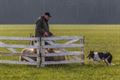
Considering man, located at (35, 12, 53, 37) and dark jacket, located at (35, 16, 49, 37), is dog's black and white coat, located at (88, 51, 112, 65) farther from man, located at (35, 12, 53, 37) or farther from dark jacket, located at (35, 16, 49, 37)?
dark jacket, located at (35, 16, 49, 37)

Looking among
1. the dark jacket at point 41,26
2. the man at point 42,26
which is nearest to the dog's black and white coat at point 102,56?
the man at point 42,26

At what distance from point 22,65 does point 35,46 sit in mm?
1559

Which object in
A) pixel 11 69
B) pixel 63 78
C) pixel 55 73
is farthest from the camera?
pixel 11 69

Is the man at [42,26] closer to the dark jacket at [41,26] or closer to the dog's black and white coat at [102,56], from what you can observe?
the dark jacket at [41,26]

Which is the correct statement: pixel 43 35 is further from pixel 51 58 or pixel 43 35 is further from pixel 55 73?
pixel 55 73

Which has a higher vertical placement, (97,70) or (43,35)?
(43,35)

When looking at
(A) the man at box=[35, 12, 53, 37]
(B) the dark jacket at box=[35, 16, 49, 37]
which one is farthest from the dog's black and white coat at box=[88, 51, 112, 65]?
(B) the dark jacket at box=[35, 16, 49, 37]

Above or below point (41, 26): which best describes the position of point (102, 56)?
below

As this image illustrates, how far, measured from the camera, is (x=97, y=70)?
66.8 ft

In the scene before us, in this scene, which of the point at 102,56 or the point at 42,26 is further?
the point at 102,56

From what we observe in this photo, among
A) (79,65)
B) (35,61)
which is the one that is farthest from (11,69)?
(79,65)

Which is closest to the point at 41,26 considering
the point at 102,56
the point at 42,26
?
the point at 42,26

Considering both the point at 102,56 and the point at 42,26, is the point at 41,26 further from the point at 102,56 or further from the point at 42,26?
the point at 102,56

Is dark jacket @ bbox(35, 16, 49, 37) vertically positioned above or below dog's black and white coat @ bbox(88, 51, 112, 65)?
above
